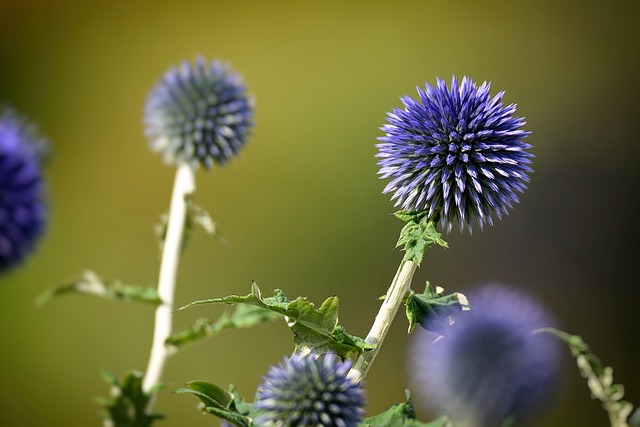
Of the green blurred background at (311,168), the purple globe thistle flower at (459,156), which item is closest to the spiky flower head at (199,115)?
the purple globe thistle flower at (459,156)

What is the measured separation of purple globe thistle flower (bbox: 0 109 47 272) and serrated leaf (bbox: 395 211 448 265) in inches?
17.5

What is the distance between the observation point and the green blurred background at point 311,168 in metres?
2.63

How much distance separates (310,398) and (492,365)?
0.80ft

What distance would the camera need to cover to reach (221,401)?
1004 millimetres

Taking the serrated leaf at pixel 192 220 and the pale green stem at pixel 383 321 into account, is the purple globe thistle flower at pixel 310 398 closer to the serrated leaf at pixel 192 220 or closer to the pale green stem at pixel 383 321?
the pale green stem at pixel 383 321

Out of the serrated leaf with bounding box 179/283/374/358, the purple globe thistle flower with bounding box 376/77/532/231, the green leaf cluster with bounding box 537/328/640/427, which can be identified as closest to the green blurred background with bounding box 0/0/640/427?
the purple globe thistle flower with bounding box 376/77/532/231

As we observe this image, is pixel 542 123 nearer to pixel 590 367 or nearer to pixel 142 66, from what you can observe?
pixel 142 66

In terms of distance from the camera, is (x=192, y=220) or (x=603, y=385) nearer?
(x=603, y=385)

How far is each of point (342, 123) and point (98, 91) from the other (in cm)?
88

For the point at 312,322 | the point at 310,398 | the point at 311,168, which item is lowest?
the point at 310,398

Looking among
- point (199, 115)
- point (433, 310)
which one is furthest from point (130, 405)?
point (199, 115)

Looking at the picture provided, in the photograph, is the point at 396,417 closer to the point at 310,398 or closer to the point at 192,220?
the point at 310,398

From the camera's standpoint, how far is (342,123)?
278 cm

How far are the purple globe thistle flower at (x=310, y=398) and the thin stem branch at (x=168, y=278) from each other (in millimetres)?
135
